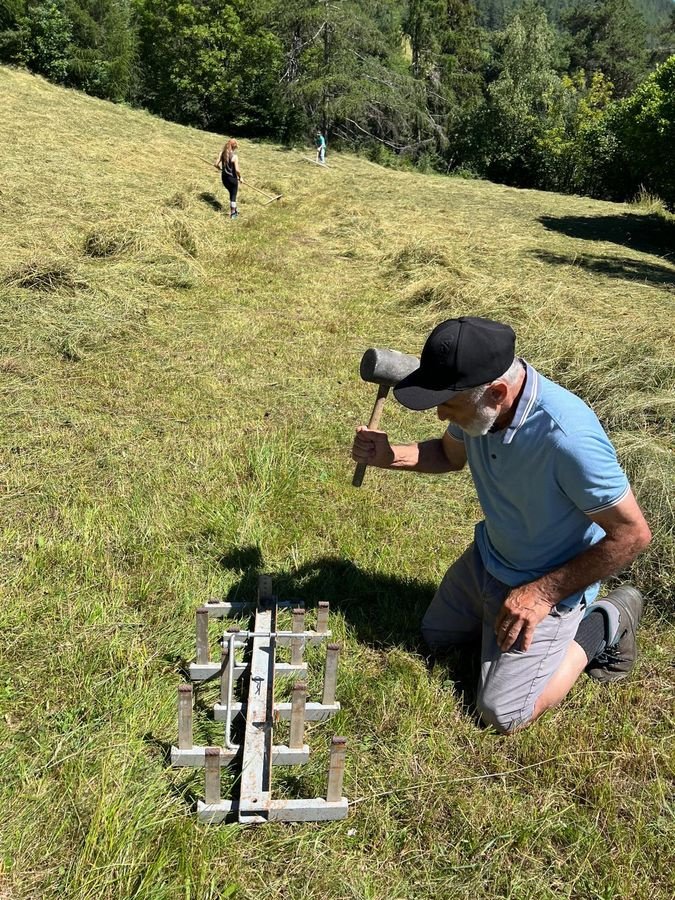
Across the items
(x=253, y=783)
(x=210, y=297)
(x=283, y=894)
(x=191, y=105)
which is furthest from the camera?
(x=191, y=105)

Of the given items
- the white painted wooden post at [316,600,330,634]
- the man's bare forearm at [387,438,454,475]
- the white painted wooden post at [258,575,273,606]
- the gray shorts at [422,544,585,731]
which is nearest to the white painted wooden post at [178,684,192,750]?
the white painted wooden post at [316,600,330,634]

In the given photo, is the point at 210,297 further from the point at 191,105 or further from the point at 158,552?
the point at 191,105

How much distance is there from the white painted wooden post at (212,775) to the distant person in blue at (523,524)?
3.44ft

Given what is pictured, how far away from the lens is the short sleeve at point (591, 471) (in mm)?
2195

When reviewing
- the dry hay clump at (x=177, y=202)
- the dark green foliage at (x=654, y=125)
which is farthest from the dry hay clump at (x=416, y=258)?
the dark green foliage at (x=654, y=125)

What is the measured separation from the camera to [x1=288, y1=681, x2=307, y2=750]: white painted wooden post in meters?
2.17

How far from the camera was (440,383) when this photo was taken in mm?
2207

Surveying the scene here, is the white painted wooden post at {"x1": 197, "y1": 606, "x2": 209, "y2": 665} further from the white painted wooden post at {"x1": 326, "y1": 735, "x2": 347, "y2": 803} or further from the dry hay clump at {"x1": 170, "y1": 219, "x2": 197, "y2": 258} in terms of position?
the dry hay clump at {"x1": 170, "y1": 219, "x2": 197, "y2": 258}

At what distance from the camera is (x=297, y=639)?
268cm

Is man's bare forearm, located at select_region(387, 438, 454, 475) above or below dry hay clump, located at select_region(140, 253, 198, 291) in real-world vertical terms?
above

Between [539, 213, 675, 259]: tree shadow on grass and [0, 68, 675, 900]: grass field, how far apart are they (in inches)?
239

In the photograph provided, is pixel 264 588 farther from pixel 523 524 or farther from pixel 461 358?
pixel 461 358

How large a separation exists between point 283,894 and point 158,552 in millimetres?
1748

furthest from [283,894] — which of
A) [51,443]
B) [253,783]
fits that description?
[51,443]
